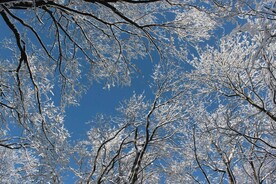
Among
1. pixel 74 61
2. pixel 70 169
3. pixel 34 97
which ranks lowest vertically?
pixel 70 169

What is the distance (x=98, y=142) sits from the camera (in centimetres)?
961

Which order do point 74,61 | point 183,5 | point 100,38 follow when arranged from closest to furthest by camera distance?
point 183,5 → point 100,38 → point 74,61

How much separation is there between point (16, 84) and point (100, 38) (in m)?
1.94

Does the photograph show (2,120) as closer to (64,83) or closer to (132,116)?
(64,83)

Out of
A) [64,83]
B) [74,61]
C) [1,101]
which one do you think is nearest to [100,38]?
[74,61]

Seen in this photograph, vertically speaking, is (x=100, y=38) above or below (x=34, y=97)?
above

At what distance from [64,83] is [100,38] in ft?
4.48

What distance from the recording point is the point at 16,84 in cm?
562

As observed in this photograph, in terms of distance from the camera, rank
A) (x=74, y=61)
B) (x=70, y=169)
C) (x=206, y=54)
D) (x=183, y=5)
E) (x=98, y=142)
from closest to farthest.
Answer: (x=183, y=5) < (x=74, y=61) < (x=70, y=169) < (x=206, y=54) < (x=98, y=142)

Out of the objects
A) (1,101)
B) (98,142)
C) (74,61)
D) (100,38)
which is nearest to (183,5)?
(100,38)

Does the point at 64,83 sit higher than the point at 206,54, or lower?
lower

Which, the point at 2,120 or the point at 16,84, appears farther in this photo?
the point at 2,120

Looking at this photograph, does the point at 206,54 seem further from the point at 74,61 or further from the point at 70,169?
the point at 70,169

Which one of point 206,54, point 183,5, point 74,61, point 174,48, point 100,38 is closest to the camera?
point 183,5
